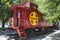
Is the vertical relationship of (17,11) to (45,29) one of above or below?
above

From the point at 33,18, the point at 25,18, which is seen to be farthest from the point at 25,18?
the point at 33,18

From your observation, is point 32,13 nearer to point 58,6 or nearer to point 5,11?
point 5,11

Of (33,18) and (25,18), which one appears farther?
(33,18)

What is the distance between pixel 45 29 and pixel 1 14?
4085 millimetres

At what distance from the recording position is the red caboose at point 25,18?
14102 mm

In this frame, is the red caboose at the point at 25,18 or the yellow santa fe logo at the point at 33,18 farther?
the yellow santa fe logo at the point at 33,18

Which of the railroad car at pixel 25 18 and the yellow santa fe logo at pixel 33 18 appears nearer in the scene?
the railroad car at pixel 25 18

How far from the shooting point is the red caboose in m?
14.1

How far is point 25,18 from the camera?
14.1 m

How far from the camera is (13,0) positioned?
18922mm

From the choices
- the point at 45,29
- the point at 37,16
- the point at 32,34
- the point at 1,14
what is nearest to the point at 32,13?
the point at 37,16

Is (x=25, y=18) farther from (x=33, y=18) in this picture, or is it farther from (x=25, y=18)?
(x=33, y=18)

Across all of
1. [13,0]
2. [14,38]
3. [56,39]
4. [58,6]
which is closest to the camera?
[58,6]

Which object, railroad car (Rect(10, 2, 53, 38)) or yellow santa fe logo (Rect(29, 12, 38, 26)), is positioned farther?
yellow santa fe logo (Rect(29, 12, 38, 26))
